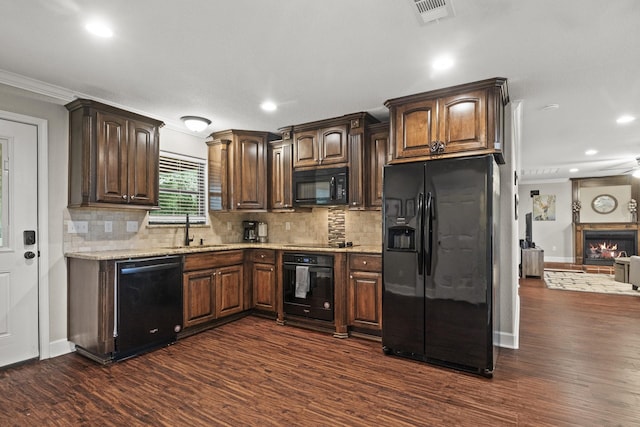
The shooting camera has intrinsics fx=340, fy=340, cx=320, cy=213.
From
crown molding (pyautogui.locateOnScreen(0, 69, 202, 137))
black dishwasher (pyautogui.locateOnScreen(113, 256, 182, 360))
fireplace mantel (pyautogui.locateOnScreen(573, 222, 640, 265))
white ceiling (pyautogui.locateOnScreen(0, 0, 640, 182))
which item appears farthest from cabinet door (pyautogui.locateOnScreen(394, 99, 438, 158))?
fireplace mantel (pyautogui.locateOnScreen(573, 222, 640, 265))

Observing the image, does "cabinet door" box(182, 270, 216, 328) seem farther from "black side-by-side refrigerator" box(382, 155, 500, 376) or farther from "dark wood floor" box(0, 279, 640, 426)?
"black side-by-side refrigerator" box(382, 155, 500, 376)

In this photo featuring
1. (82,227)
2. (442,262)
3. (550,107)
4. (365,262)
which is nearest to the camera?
(442,262)

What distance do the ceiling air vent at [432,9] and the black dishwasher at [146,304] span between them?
3075mm

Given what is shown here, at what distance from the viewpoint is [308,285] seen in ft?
13.1

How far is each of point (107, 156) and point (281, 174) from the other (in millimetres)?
2041

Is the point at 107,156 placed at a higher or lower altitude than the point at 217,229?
higher

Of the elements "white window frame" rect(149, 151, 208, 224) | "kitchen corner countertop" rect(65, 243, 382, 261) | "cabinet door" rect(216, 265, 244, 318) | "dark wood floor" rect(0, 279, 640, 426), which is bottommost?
"dark wood floor" rect(0, 279, 640, 426)

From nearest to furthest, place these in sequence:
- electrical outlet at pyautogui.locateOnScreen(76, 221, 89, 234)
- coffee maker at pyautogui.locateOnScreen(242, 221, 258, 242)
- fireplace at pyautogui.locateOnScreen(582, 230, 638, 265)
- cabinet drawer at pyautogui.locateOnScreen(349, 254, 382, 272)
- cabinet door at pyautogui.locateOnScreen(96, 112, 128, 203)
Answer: cabinet door at pyautogui.locateOnScreen(96, 112, 128, 203) → electrical outlet at pyautogui.locateOnScreen(76, 221, 89, 234) → cabinet drawer at pyautogui.locateOnScreen(349, 254, 382, 272) → coffee maker at pyautogui.locateOnScreen(242, 221, 258, 242) → fireplace at pyautogui.locateOnScreen(582, 230, 638, 265)

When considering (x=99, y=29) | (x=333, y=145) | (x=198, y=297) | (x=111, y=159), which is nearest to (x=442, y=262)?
(x=333, y=145)

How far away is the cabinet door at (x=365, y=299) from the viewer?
3574mm

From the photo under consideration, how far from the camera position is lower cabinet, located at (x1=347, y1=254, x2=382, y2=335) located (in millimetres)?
3576

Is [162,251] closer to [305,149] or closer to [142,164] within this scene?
[142,164]

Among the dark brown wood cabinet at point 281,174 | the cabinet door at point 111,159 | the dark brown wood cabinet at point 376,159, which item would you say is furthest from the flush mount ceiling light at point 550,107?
the cabinet door at point 111,159

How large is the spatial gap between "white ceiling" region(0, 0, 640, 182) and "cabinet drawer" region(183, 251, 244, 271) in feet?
5.39
